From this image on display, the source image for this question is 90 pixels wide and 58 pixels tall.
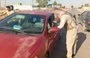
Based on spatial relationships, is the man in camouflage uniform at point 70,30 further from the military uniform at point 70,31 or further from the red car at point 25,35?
the red car at point 25,35

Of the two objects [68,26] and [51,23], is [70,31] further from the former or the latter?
[51,23]

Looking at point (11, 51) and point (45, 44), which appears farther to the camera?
point (45, 44)

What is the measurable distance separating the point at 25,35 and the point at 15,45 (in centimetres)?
87

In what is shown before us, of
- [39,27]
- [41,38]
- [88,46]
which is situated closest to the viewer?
[41,38]

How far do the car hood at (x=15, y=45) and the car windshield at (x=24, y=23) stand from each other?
0.58m

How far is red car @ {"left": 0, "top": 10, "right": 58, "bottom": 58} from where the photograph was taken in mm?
6242

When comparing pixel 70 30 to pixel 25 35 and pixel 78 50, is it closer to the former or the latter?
pixel 78 50

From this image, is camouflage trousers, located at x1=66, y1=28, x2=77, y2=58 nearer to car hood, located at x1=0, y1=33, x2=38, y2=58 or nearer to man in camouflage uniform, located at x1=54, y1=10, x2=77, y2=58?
man in camouflage uniform, located at x1=54, y1=10, x2=77, y2=58

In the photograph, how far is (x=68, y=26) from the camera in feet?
32.1

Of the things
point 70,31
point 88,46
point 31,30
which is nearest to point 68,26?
point 70,31

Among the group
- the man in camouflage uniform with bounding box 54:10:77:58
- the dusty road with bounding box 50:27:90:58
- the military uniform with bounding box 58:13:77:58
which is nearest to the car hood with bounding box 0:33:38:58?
the man in camouflage uniform with bounding box 54:10:77:58

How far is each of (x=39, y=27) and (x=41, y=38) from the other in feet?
2.42

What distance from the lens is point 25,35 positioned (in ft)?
24.0

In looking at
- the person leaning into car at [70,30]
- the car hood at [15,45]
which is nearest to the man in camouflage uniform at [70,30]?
the person leaning into car at [70,30]
